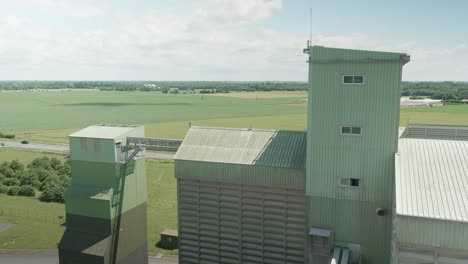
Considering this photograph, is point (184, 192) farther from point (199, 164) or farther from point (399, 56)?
point (399, 56)

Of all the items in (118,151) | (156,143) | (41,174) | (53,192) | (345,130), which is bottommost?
(53,192)

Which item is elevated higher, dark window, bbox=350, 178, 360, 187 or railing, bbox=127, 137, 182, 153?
railing, bbox=127, 137, 182, 153

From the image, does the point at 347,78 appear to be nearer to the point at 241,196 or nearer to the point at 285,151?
the point at 285,151

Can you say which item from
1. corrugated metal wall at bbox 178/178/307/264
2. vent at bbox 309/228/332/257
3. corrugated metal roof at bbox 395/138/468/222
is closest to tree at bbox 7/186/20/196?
corrugated metal wall at bbox 178/178/307/264

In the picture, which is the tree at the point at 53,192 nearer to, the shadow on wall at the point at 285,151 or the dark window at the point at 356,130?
the shadow on wall at the point at 285,151

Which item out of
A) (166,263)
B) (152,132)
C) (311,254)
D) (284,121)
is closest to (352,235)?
(311,254)

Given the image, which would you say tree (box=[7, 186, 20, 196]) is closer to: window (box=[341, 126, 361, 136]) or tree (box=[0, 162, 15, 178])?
tree (box=[0, 162, 15, 178])

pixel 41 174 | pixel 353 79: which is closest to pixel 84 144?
pixel 353 79
